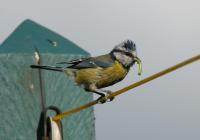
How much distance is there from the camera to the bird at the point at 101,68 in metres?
6.43

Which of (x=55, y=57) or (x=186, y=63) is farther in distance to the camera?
(x=55, y=57)

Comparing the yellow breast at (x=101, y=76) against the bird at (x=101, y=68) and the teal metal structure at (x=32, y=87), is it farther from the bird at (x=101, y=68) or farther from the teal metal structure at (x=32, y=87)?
the teal metal structure at (x=32, y=87)

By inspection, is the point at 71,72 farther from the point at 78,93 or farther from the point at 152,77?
the point at 152,77

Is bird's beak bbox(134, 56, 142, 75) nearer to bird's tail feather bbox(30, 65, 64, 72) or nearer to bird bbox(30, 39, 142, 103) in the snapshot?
bird bbox(30, 39, 142, 103)

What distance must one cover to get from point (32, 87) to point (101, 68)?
45 cm

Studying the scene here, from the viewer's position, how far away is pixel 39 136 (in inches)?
240

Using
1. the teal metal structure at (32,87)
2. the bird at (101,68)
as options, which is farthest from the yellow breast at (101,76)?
the teal metal structure at (32,87)

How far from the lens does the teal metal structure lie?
21.0 ft

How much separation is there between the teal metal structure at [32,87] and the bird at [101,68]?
11 cm

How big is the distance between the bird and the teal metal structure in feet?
0.36

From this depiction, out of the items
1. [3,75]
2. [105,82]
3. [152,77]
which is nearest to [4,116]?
[3,75]

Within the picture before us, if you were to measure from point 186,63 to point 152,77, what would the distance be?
11.7 inches

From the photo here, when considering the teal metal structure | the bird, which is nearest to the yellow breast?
the bird

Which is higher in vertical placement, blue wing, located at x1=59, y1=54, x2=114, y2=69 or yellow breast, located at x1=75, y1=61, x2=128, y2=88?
blue wing, located at x1=59, y1=54, x2=114, y2=69
